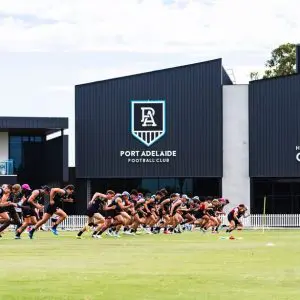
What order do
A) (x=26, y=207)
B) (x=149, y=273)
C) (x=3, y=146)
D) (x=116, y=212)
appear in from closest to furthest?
1. (x=149, y=273)
2. (x=26, y=207)
3. (x=116, y=212)
4. (x=3, y=146)

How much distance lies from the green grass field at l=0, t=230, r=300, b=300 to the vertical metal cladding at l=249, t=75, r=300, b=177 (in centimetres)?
3389

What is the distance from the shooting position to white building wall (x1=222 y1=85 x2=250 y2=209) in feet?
199

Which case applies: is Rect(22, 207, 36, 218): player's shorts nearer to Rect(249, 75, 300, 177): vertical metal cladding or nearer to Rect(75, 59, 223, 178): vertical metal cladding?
Rect(75, 59, 223, 178): vertical metal cladding

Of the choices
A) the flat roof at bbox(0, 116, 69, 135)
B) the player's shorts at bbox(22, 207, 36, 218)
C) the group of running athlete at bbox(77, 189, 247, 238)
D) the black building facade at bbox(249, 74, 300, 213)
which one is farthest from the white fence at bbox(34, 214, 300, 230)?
the player's shorts at bbox(22, 207, 36, 218)

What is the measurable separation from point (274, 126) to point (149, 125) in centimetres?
731

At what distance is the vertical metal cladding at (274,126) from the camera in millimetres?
59969

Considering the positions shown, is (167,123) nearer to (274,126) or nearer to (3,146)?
(274,126)

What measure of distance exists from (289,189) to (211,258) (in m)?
40.1

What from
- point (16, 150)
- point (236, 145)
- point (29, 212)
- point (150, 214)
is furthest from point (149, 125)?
point (29, 212)

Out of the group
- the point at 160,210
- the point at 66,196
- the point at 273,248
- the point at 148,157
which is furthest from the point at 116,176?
the point at 273,248

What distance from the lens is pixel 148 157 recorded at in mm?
61031

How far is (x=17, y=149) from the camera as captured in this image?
6650cm

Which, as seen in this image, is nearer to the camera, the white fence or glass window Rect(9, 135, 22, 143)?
the white fence

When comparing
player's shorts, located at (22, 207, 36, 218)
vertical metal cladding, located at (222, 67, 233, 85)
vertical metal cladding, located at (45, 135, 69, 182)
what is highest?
vertical metal cladding, located at (222, 67, 233, 85)
